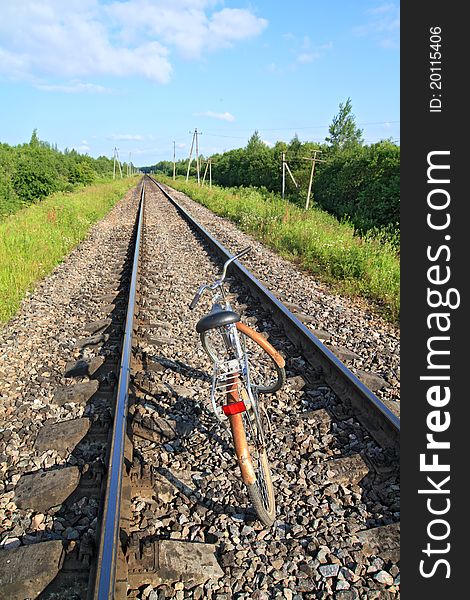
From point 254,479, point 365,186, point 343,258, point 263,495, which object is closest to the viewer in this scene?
point 254,479

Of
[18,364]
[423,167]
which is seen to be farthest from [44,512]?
[423,167]

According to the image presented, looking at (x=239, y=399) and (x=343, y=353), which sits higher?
(x=239, y=399)

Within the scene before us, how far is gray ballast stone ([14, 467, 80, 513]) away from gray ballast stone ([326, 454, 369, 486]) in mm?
1598

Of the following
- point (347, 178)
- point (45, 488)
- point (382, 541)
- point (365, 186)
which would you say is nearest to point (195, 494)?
point (45, 488)

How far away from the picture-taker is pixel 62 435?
3566 millimetres

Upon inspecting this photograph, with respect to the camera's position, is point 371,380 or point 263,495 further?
point 371,380

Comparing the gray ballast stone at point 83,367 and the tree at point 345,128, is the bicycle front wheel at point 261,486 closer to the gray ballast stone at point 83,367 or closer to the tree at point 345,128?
the gray ballast stone at point 83,367

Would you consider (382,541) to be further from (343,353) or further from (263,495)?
(343,353)

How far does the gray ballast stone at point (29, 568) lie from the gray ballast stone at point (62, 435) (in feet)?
3.18

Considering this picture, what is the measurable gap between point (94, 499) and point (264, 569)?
1.08 metres

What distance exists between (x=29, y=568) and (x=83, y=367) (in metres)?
2.47

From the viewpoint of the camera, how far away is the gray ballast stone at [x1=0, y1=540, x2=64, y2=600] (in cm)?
230

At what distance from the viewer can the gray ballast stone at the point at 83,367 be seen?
4664 mm

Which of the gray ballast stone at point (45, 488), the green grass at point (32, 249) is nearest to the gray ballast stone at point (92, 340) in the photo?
the green grass at point (32, 249)
